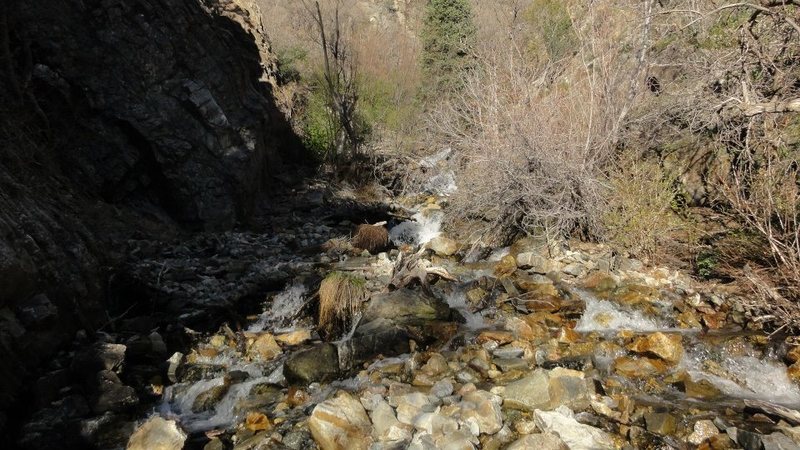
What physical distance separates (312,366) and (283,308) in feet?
5.85

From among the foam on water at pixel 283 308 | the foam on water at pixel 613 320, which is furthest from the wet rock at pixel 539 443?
the foam on water at pixel 283 308

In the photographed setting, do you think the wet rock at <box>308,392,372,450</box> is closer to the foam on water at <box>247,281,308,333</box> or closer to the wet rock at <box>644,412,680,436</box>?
the wet rock at <box>644,412,680,436</box>

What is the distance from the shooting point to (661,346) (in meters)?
4.73

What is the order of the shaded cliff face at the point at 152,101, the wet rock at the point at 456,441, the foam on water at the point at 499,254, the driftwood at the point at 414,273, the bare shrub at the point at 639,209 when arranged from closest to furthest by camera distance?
1. the wet rock at the point at 456,441
2. the driftwood at the point at 414,273
3. the bare shrub at the point at 639,209
4. the shaded cliff face at the point at 152,101
5. the foam on water at the point at 499,254

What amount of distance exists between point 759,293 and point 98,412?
20.7ft

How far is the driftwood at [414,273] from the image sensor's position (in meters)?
6.33

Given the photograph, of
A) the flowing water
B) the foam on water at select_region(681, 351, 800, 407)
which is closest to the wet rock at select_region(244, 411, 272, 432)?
the flowing water

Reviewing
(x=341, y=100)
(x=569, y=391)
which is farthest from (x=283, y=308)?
(x=341, y=100)

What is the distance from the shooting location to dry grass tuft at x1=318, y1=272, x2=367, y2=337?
573cm

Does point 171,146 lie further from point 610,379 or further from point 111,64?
point 610,379

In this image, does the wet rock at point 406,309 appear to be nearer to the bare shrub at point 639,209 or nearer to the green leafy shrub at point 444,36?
the bare shrub at point 639,209

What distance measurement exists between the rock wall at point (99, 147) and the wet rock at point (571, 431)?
415cm

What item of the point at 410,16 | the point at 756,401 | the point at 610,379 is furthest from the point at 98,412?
the point at 410,16

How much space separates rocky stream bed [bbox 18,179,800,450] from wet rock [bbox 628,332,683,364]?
20 millimetres
